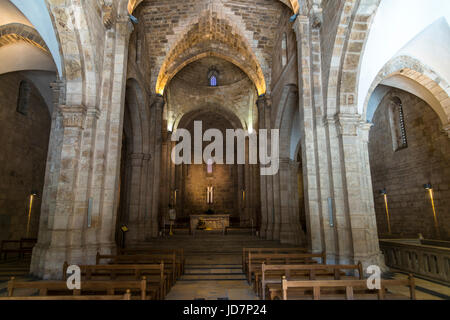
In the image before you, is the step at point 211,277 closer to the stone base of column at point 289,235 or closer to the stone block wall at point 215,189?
the stone base of column at point 289,235

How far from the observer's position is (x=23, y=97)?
516 inches

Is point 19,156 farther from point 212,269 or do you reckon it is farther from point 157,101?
point 212,269

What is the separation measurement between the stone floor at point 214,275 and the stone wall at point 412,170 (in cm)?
542

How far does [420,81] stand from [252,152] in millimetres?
11656

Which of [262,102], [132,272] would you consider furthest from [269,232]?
[132,272]

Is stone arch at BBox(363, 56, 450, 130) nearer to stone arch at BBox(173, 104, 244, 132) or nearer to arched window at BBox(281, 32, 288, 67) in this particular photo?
arched window at BBox(281, 32, 288, 67)

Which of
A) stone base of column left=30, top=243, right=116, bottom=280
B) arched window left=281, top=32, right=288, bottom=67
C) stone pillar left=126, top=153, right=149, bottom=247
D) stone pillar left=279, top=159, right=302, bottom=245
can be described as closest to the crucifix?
stone pillar left=126, top=153, right=149, bottom=247

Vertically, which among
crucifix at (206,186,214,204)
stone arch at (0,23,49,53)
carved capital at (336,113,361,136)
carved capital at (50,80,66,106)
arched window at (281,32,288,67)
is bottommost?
crucifix at (206,186,214,204)

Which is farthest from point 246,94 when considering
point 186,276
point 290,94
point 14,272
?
point 14,272

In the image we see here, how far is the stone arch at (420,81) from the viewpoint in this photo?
1080cm

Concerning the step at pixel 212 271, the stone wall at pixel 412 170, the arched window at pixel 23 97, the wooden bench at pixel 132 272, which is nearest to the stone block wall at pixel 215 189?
the stone wall at pixel 412 170

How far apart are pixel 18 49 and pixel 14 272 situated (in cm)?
798

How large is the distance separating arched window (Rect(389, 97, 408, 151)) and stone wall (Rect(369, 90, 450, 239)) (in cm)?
24

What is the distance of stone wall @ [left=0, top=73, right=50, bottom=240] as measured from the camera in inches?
467
